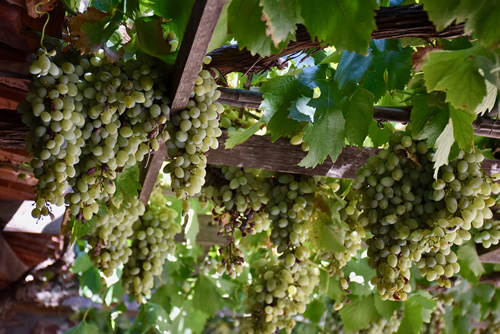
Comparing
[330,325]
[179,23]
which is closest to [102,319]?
[330,325]

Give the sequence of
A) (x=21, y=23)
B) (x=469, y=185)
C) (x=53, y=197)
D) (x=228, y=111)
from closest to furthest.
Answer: (x=53, y=197)
(x=21, y=23)
(x=469, y=185)
(x=228, y=111)

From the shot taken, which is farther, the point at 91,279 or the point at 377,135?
the point at 91,279

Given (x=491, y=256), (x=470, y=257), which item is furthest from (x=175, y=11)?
(x=491, y=256)

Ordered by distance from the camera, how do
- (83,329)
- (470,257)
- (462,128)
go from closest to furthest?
1. (462,128)
2. (470,257)
3. (83,329)

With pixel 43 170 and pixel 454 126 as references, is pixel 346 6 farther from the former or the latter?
pixel 43 170

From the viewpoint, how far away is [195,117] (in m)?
1.11

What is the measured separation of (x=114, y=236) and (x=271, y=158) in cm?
55

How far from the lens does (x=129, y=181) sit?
1536 millimetres

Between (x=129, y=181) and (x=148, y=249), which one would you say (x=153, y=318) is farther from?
(x=129, y=181)

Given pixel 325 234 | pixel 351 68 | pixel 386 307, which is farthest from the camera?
pixel 386 307

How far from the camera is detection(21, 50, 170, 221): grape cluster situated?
3.48ft

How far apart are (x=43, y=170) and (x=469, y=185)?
90cm

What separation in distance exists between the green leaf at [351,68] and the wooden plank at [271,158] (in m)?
0.35

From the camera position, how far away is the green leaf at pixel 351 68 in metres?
1.19
